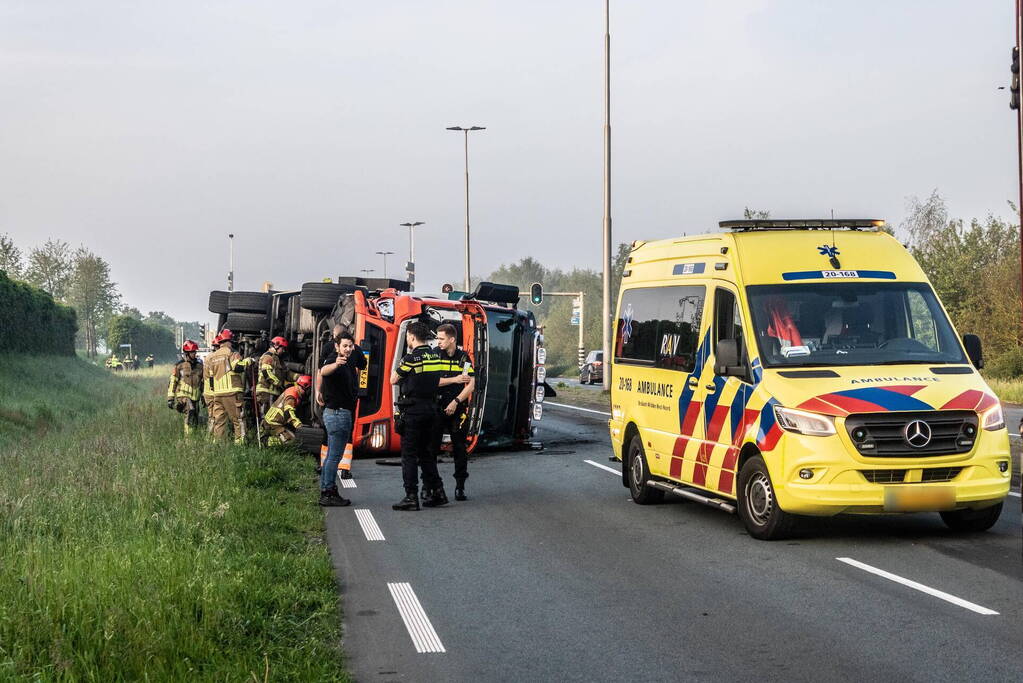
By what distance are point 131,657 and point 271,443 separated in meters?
11.7

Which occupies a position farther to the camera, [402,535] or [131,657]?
[402,535]

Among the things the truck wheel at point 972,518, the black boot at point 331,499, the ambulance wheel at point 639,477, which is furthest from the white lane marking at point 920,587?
the black boot at point 331,499

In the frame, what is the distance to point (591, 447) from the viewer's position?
20.2 metres

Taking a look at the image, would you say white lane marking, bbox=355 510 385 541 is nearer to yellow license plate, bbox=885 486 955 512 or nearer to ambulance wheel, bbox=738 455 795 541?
ambulance wheel, bbox=738 455 795 541

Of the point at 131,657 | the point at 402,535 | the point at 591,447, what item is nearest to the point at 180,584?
the point at 131,657

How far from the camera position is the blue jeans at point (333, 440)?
12844mm

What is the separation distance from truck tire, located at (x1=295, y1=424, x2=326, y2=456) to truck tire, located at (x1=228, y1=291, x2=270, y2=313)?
Result: 523cm

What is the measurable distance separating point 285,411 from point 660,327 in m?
7.08

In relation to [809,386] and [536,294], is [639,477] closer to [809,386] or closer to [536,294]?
[809,386]

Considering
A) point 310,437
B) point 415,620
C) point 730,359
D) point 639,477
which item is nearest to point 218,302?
point 310,437

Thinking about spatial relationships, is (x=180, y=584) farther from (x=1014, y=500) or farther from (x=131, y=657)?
(x=1014, y=500)

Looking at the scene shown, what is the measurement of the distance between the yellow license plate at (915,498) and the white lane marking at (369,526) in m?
4.14

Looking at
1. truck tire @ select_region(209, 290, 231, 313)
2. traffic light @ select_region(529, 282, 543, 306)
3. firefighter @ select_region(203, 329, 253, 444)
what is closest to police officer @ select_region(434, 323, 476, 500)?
firefighter @ select_region(203, 329, 253, 444)

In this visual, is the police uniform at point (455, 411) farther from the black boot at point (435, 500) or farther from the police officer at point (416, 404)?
the black boot at point (435, 500)
